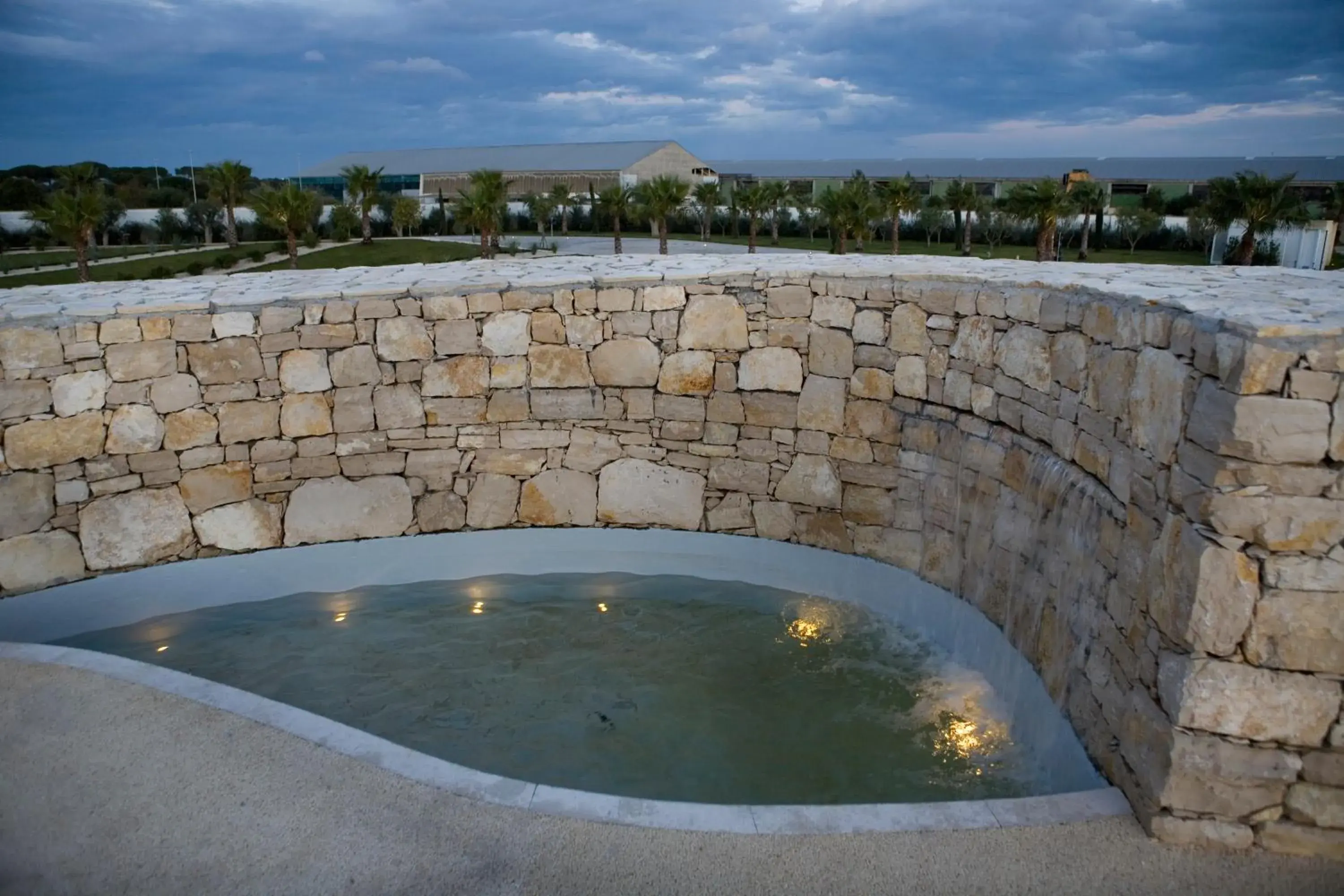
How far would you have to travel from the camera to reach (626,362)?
697 cm

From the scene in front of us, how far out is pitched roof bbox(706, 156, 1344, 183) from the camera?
4169cm

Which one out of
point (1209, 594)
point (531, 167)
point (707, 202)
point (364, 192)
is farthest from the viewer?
point (531, 167)

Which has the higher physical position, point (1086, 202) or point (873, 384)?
point (1086, 202)

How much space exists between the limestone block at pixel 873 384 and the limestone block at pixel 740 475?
0.87 meters

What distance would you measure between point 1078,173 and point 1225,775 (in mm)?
40901

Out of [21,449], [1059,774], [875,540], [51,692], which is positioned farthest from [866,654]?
[21,449]

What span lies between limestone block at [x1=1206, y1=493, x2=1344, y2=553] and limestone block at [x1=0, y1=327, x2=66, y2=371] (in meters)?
6.57

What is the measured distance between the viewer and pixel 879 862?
3.53m

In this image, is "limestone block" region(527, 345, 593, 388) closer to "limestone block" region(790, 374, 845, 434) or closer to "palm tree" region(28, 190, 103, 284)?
"limestone block" region(790, 374, 845, 434)

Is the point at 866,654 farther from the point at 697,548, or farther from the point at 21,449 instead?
the point at 21,449

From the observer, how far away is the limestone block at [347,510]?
22.6 ft

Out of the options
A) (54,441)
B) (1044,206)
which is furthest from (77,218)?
(1044,206)

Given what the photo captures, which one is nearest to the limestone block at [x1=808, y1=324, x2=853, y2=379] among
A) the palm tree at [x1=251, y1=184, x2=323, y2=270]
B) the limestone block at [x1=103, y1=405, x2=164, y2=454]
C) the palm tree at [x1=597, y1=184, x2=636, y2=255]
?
the limestone block at [x1=103, y1=405, x2=164, y2=454]

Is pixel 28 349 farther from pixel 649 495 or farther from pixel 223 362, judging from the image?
pixel 649 495
